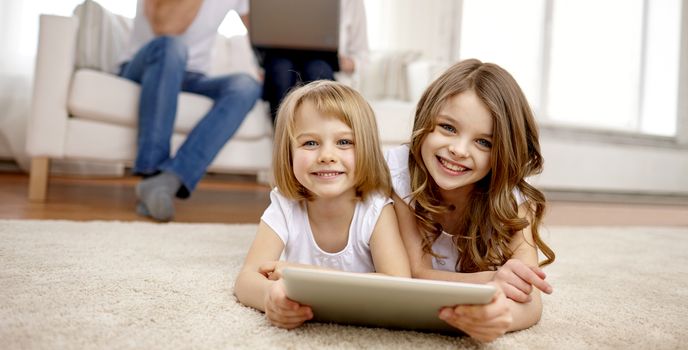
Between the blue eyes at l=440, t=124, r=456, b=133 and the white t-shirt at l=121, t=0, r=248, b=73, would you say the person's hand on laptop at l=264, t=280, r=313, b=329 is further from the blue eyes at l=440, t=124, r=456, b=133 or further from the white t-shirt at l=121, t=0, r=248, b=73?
the white t-shirt at l=121, t=0, r=248, b=73

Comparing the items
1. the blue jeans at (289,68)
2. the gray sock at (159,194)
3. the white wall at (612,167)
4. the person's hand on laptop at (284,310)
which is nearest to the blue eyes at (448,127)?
the person's hand on laptop at (284,310)

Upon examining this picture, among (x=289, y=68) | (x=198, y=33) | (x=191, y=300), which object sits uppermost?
(x=198, y=33)

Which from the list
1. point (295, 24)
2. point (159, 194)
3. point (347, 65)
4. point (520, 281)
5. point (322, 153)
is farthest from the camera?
point (347, 65)

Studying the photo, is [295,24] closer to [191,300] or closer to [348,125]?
[348,125]

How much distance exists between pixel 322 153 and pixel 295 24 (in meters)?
1.09

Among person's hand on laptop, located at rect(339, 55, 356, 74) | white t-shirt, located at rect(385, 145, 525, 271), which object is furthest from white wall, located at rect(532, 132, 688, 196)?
white t-shirt, located at rect(385, 145, 525, 271)

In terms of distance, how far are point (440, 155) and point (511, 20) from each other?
140 inches

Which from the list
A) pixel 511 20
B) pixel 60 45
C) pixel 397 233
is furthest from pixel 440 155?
pixel 511 20

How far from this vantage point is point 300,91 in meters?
0.83

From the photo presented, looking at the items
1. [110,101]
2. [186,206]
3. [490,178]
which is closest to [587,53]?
[186,206]

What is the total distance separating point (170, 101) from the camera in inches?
64.7

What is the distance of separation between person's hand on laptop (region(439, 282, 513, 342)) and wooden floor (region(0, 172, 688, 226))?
830 millimetres

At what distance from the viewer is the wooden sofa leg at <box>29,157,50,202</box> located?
171 cm

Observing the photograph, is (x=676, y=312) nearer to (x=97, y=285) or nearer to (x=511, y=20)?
(x=97, y=285)
